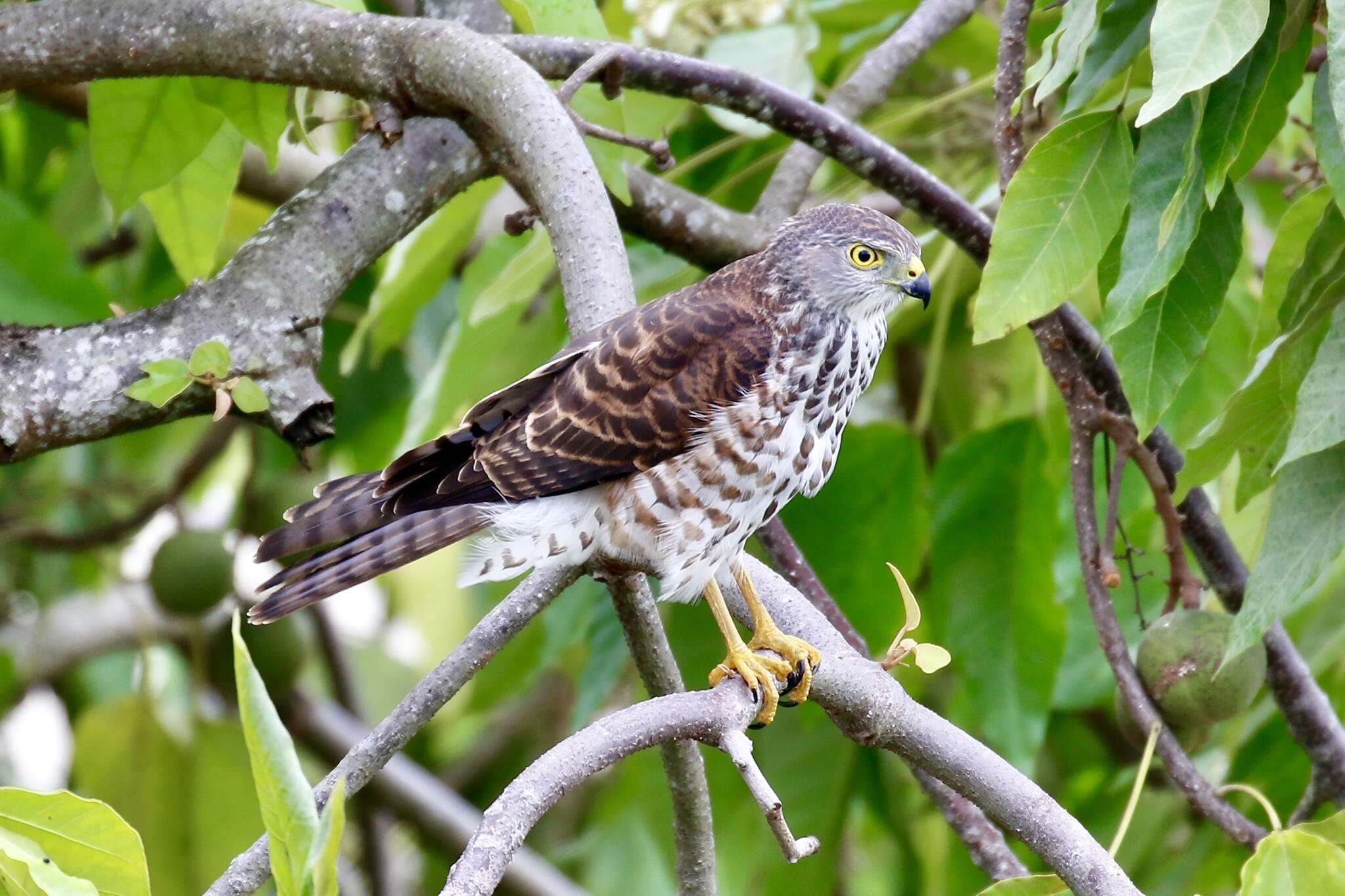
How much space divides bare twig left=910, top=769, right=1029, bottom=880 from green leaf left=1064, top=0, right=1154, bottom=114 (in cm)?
117

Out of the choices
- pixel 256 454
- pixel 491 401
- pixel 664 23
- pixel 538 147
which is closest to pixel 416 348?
pixel 256 454

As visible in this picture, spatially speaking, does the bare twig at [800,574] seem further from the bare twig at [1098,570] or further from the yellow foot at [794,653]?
the bare twig at [1098,570]

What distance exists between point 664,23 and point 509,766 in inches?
131

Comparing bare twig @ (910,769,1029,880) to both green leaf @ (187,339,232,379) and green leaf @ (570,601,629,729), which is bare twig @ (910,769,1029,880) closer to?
green leaf @ (570,601,629,729)

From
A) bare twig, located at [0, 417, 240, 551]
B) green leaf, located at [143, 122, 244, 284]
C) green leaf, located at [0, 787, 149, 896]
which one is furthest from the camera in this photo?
bare twig, located at [0, 417, 240, 551]

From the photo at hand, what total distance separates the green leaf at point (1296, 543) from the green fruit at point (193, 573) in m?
2.85

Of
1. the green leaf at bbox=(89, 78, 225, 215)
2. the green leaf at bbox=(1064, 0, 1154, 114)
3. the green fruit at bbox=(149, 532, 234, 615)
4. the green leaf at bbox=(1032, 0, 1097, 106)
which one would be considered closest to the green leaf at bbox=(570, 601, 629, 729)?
the green fruit at bbox=(149, 532, 234, 615)

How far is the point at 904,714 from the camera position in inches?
78.5

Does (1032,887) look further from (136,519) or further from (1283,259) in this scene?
(136,519)

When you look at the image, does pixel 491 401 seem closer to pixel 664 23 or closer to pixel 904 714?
pixel 904 714

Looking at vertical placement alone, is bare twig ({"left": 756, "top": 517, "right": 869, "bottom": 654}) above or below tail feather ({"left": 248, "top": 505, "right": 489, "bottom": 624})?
below

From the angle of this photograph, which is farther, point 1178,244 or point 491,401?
point 491,401

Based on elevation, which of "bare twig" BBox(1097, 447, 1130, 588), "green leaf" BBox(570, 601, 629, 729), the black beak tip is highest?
the black beak tip

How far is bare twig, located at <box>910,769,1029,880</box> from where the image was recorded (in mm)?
2564
